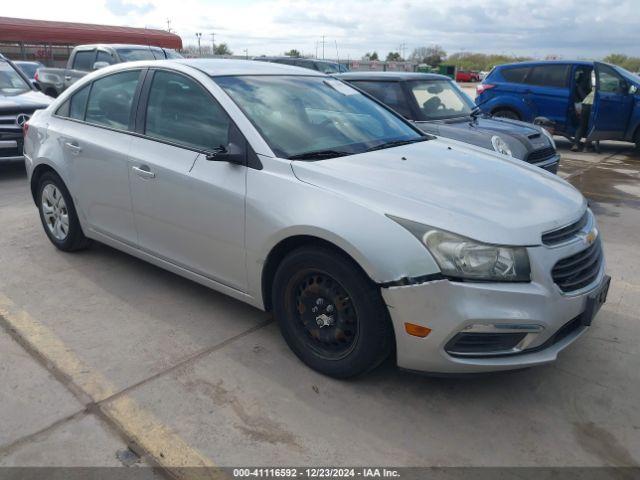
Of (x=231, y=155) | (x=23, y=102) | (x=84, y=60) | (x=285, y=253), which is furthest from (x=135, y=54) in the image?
(x=285, y=253)

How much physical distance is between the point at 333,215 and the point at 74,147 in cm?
257

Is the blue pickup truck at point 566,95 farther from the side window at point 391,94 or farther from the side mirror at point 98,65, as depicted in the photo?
the side mirror at point 98,65

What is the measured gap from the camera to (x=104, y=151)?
13.5 ft

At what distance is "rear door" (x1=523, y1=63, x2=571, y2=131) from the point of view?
10852mm

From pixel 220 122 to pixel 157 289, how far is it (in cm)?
147

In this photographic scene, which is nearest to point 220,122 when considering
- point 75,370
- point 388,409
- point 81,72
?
point 75,370

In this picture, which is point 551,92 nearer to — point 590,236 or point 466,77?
point 590,236

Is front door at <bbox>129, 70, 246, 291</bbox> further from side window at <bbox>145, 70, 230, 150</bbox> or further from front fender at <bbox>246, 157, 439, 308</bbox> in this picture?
front fender at <bbox>246, 157, 439, 308</bbox>

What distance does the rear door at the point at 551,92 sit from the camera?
10.9m

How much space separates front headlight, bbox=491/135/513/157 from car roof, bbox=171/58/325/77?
2.64m

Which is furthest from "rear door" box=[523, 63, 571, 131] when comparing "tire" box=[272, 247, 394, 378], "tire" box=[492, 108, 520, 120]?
"tire" box=[272, 247, 394, 378]

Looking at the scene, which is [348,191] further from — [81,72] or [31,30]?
[31,30]

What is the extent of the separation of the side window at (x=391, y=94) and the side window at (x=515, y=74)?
17.3ft

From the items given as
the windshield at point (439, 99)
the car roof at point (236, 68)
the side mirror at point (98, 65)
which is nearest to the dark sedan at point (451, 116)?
the windshield at point (439, 99)
